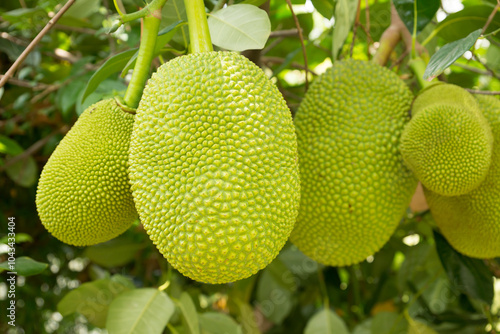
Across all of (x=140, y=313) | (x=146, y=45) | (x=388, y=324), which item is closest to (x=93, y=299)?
(x=140, y=313)

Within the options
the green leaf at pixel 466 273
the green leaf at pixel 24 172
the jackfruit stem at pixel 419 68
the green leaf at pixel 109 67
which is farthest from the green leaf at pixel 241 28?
the green leaf at pixel 24 172

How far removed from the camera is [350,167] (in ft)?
2.48

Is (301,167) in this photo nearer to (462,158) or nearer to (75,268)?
(462,158)

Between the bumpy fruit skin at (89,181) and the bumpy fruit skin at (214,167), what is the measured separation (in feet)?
0.25

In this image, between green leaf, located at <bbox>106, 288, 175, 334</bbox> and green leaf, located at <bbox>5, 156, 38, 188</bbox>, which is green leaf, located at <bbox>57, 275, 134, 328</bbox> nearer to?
green leaf, located at <bbox>106, 288, 175, 334</bbox>

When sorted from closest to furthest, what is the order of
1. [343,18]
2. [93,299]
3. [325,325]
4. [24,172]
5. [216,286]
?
[343,18], [93,299], [325,325], [24,172], [216,286]

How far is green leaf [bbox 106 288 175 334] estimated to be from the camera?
30.9 inches

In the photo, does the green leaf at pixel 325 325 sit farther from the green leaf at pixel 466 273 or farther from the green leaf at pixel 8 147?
Result: the green leaf at pixel 8 147

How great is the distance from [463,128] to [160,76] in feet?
1.53

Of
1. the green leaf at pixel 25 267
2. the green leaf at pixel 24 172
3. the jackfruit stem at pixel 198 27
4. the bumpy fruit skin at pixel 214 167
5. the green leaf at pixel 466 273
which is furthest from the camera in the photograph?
the green leaf at pixel 24 172

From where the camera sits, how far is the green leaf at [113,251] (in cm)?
143

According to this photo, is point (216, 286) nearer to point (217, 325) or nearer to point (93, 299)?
point (217, 325)

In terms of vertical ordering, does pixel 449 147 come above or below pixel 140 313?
above

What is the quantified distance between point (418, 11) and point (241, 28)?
19.1 inches
